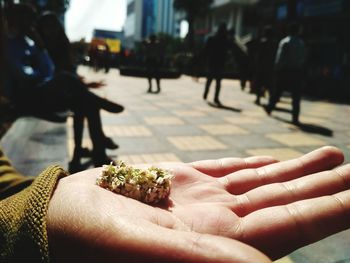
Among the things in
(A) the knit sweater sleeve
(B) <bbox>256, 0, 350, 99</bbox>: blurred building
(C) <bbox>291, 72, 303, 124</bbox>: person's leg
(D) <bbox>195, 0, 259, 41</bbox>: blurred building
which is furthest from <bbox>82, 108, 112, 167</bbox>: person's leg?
(D) <bbox>195, 0, 259, 41</bbox>: blurred building

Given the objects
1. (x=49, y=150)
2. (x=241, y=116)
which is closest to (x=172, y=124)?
(x=241, y=116)

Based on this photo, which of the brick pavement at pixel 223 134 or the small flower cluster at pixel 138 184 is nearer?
the small flower cluster at pixel 138 184

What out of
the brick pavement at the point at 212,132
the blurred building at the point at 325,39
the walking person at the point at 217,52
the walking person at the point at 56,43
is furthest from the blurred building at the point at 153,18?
the walking person at the point at 56,43

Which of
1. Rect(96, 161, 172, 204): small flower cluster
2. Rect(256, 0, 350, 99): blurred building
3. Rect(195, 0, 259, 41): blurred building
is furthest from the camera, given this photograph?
Rect(195, 0, 259, 41): blurred building

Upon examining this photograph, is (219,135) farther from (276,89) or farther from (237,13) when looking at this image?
(237,13)

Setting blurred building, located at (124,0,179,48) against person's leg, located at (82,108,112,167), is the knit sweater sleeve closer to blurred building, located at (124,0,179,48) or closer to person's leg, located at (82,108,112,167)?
person's leg, located at (82,108,112,167)

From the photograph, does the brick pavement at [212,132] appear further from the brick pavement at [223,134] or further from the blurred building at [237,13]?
the blurred building at [237,13]

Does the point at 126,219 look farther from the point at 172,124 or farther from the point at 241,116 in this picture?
the point at 241,116

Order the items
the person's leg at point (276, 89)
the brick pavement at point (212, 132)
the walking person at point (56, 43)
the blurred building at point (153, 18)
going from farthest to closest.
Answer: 1. the blurred building at point (153, 18)
2. the person's leg at point (276, 89)
3. the brick pavement at point (212, 132)
4. the walking person at point (56, 43)
